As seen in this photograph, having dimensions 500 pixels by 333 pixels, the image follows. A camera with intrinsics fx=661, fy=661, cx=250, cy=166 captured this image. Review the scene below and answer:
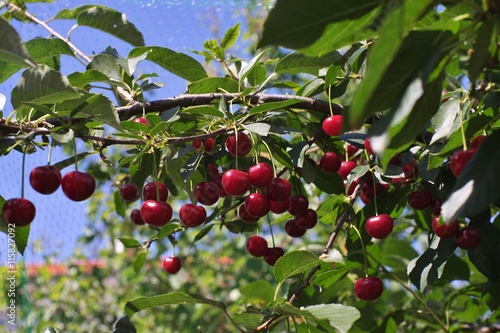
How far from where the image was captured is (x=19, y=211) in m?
1.06

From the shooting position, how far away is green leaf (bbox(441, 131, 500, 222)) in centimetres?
73

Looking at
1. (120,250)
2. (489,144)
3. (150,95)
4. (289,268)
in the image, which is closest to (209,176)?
(289,268)

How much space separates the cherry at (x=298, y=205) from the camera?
1.31 metres

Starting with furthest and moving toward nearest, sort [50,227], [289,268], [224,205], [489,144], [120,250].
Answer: [120,250], [50,227], [224,205], [289,268], [489,144]

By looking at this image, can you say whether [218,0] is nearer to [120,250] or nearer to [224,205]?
[224,205]

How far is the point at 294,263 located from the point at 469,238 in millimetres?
294

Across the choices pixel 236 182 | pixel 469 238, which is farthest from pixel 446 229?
pixel 236 182

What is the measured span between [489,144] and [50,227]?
241 centimetres

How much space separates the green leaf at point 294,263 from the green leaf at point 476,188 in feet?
1.28

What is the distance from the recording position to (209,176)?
136cm

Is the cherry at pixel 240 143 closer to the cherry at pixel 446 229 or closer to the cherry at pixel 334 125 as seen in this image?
the cherry at pixel 334 125

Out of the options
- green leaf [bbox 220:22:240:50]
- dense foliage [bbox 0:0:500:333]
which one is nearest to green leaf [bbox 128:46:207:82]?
dense foliage [bbox 0:0:500:333]

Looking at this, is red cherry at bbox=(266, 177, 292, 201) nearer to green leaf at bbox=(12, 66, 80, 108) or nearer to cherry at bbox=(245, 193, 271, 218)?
cherry at bbox=(245, 193, 271, 218)

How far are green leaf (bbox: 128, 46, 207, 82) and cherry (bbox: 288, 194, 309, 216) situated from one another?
0.33m
